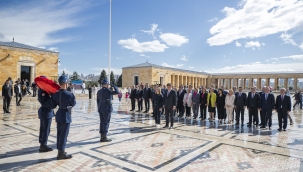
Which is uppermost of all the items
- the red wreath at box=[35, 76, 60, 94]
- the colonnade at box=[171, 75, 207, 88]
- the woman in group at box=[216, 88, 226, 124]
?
the colonnade at box=[171, 75, 207, 88]

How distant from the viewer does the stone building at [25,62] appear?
22141 millimetres

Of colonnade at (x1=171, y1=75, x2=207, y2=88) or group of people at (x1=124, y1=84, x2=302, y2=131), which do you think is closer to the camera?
group of people at (x1=124, y1=84, x2=302, y2=131)

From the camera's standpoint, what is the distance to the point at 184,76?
166 feet

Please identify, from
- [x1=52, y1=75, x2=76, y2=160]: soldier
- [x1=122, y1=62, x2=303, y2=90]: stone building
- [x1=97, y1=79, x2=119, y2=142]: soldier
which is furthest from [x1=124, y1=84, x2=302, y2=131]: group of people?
[x1=122, y1=62, x2=303, y2=90]: stone building

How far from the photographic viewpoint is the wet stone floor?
4.14 m

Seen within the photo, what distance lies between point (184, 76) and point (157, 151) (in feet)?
152

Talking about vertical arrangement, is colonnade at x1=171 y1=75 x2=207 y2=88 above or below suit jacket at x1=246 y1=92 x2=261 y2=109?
above

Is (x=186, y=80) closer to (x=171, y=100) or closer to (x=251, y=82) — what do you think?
(x=251, y=82)

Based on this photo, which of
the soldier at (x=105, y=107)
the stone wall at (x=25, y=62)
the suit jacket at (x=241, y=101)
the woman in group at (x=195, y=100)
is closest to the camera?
the soldier at (x=105, y=107)

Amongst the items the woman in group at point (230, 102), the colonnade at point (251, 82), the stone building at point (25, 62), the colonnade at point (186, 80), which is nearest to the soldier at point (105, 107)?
the woman in group at point (230, 102)

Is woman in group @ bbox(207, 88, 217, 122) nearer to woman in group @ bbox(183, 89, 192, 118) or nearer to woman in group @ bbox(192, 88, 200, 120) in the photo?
woman in group @ bbox(192, 88, 200, 120)

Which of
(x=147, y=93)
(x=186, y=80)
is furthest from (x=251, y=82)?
(x=147, y=93)

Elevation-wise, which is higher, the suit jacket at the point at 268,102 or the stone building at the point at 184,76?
the stone building at the point at 184,76

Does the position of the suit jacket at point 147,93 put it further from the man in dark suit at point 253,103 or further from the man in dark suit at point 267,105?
the man in dark suit at point 267,105
